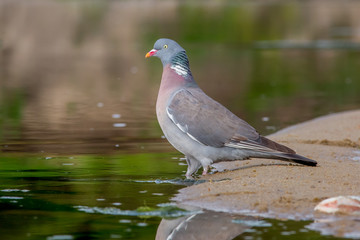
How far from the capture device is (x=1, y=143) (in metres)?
11.9

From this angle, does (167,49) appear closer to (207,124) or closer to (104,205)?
(207,124)

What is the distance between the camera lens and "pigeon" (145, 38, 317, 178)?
9031mm

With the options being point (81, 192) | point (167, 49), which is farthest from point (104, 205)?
point (167, 49)

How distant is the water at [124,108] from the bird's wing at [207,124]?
0.58 meters

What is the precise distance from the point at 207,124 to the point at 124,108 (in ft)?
26.0

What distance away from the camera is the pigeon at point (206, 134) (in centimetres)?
903

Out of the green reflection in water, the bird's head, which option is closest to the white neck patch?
the bird's head

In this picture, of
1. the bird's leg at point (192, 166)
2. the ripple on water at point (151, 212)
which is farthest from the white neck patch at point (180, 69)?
the ripple on water at point (151, 212)

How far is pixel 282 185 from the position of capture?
8.09m

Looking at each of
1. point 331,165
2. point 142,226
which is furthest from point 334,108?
point 142,226

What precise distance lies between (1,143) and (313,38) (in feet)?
97.1

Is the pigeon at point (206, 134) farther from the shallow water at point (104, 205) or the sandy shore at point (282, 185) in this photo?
the shallow water at point (104, 205)

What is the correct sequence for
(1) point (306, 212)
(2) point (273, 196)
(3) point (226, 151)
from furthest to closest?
(3) point (226, 151)
(2) point (273, 196)
(1) point (306, 212)

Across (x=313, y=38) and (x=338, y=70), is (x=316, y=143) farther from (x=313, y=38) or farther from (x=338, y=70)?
(x=313, y=38)
